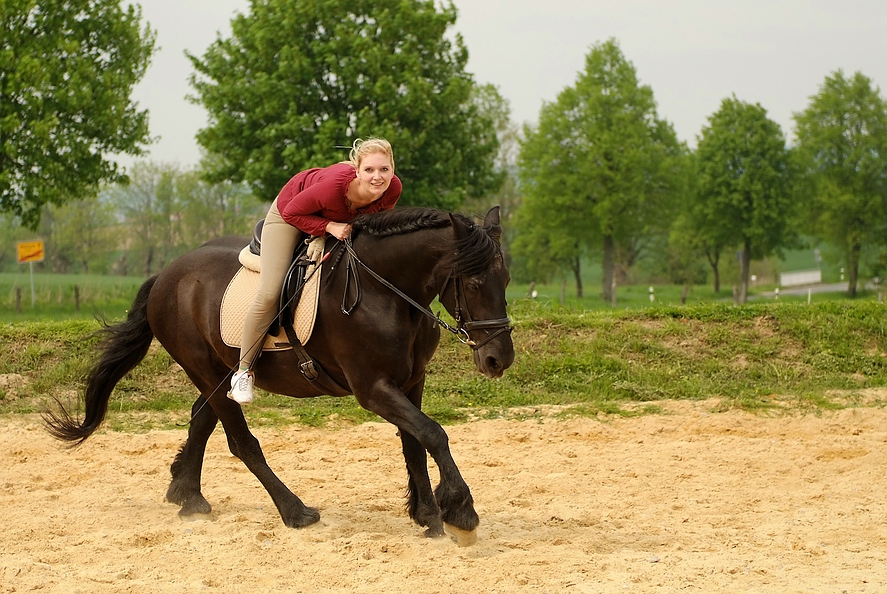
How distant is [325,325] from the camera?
5488 millimetres

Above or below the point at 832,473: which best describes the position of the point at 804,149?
above

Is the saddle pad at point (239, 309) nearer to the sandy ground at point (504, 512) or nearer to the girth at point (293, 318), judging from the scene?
the girth at point (293, 318)

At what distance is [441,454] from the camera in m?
5.02

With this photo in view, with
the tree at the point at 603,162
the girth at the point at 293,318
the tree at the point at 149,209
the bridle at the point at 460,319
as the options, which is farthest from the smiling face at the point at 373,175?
the tree at the point at 149,209

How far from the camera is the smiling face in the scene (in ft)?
17.1

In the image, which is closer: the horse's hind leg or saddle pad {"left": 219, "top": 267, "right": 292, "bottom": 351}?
saddle pad {"left": 219, "top": 267, "right": 292, "bottom": 351}

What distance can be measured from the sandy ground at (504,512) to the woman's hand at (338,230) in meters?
1.91

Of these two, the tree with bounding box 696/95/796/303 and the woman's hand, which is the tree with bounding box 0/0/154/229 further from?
the tree with bounding box 696/95/796/303

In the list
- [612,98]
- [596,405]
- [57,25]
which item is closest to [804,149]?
[612,98]

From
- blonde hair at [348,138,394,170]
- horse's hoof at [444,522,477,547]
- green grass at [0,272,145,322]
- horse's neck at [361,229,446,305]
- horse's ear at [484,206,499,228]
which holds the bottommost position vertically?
horse's hoof at [444,522,477,547]

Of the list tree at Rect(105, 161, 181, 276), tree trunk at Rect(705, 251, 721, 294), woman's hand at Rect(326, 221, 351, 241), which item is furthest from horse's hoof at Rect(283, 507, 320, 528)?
tree at Rect(105, 161, 181, 276)

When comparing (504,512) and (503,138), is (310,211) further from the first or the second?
(503,138)

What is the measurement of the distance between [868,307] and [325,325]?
401 inches

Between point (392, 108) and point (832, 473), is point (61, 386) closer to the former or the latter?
point (832, 473)
